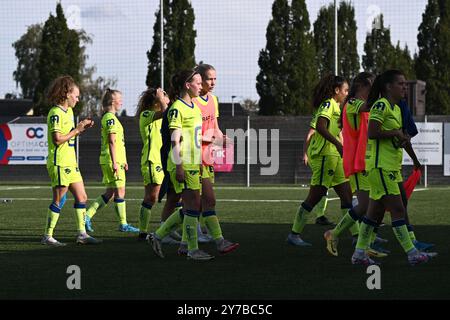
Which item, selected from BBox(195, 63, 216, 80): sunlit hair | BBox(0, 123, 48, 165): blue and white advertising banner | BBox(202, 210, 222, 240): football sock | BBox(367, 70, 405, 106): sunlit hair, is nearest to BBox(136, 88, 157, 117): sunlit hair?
BBox(195, 63, 216, 80): sunlit hair

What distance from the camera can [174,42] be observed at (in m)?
51.0

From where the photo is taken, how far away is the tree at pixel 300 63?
2076 inches

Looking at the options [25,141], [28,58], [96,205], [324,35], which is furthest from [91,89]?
[96,205]

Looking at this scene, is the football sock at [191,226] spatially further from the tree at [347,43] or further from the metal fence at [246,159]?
the tree at [347,43]

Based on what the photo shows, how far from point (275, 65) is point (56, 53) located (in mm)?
12030

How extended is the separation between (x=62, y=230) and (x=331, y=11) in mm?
48782

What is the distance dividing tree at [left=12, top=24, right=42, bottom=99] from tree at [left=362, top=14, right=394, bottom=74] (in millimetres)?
39789

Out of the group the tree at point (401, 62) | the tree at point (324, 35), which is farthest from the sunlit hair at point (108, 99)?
the tree at point (401, 62)

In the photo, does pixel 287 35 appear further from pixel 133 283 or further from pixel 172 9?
pixel 133 283

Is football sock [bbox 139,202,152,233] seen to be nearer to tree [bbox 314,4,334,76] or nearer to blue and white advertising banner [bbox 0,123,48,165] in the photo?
blue and white advertising banner [bbox 0,123,48,165]

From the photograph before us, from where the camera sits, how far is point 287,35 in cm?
5341

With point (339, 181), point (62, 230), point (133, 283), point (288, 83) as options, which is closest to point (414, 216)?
point (339, 181)

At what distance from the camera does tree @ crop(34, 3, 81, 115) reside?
174ft

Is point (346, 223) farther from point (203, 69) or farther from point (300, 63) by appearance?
point (300, 63)
